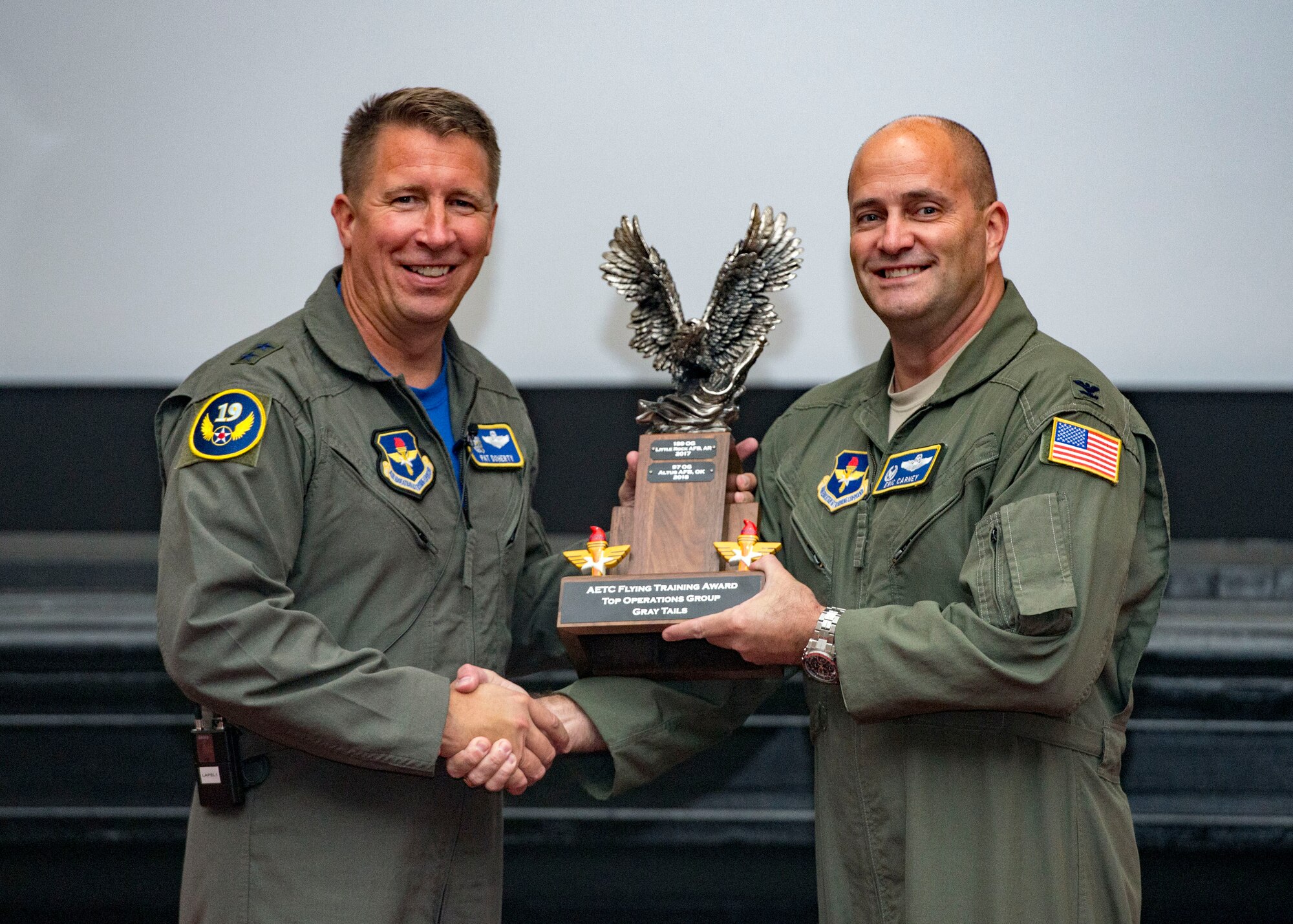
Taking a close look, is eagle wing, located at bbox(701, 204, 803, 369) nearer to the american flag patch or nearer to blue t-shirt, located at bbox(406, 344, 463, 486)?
blue t-shirt, located at bbox(406, 344, 463, 486)

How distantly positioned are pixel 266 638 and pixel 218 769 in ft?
0.80

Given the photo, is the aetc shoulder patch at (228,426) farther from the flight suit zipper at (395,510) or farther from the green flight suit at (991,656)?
the green flight suit at (991,656)

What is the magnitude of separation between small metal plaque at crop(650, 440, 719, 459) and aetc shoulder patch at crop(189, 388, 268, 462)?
69 cm

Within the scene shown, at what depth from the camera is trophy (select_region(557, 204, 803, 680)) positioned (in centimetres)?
198

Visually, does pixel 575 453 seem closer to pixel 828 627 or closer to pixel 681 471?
pixel 681 471

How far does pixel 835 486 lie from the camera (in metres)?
2.16

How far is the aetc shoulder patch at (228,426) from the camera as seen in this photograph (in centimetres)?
186

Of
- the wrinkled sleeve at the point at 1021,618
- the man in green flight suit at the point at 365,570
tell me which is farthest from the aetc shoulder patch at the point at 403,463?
the wrinkled sleeve at the point at 1021,618

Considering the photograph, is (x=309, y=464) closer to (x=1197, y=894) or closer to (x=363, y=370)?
(x=363, y=370)

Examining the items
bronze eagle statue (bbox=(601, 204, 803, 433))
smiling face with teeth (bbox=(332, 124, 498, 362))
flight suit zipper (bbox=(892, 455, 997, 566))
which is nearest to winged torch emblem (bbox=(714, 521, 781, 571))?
flight suit zipper (bbox=(892, 455, 997, 566))

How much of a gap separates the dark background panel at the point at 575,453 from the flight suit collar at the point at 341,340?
0.67m

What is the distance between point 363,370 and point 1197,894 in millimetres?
2137

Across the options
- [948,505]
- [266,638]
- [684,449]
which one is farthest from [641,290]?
[266,638]

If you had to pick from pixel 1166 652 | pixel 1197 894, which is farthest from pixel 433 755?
pixel 1197 894
